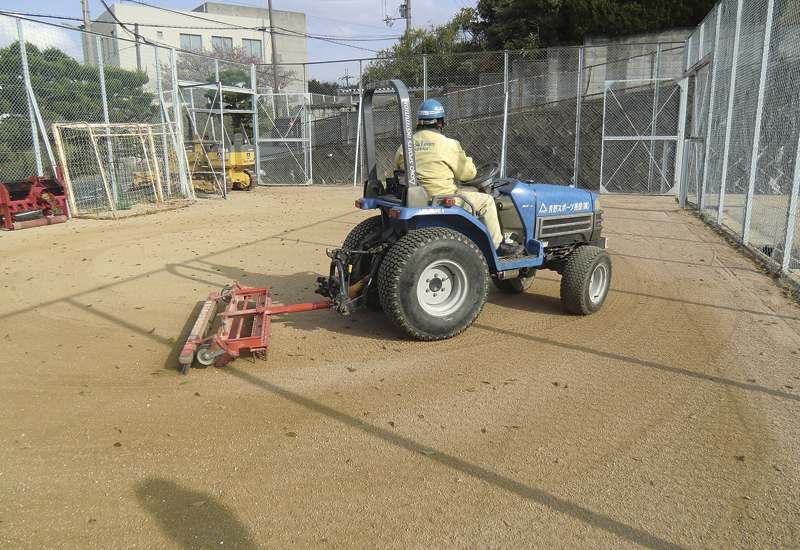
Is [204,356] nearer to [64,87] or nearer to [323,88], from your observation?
[64,87]

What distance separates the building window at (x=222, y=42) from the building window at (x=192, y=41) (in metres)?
1.06

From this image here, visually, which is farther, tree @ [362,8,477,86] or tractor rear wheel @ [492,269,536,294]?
tree @ [362,8,477,86]

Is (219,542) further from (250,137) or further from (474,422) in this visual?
(250,137)

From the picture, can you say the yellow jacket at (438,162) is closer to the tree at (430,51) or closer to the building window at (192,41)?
the tree at (430,51)

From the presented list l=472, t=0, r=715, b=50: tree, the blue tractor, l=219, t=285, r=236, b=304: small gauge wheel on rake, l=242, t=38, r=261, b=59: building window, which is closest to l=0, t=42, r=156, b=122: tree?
l=219, t=285, r=236, b=304: small gauge wheel on rake

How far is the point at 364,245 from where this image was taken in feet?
17.8

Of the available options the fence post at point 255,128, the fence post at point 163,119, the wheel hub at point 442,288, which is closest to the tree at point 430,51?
the fence post at point 255,128

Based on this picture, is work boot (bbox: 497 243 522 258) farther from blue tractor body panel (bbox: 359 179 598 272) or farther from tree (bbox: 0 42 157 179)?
tree (bbox: 0 42 157 179)

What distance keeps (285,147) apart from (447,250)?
16.1 metres

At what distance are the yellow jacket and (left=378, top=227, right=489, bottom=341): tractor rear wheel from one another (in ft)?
1.51

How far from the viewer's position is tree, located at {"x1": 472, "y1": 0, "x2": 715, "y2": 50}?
19938mm

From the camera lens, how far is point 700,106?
1292 cm

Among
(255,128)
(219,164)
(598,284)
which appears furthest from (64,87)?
(598,284)

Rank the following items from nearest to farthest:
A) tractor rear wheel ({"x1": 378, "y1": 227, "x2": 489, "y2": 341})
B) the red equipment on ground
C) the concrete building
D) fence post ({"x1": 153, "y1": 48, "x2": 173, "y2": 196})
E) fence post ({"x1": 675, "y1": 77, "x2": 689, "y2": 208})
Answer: tractor rear wheel ({"x1": 378, "y1": 227, "x2": 489, "y2": 341}) < the red equipment on ground < fence post ({"x1": 675, "y1": 77, "x2": 689, "y2": 208}) < fence post ({"x1": 153, "y1": 48, "x2": 173, "y2": 196}) < the concrete building
